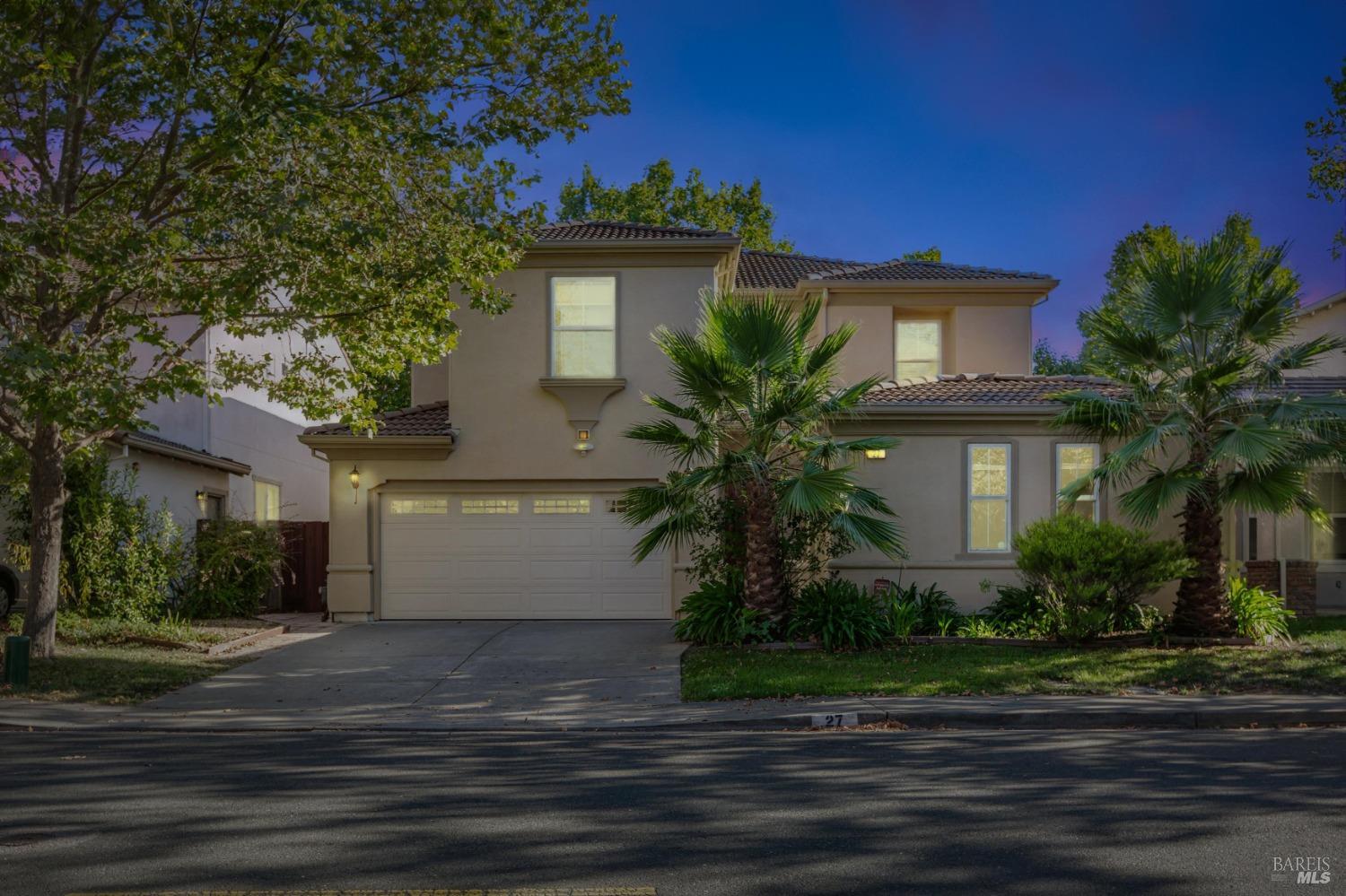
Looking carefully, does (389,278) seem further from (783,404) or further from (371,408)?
(783,404)

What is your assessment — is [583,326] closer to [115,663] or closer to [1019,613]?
[1019,613]

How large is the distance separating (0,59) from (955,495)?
14.0 metres

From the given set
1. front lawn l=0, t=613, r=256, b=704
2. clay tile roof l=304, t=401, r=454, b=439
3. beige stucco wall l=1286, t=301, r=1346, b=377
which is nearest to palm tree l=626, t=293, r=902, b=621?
clay tile roof l=304, t=401, r=454, b=439

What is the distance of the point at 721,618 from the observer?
1548cm

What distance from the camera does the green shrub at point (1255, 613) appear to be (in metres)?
15.1

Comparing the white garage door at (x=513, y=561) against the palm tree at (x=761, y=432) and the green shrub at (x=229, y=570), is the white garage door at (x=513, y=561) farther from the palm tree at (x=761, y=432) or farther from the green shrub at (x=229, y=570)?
the palm tree at (x=761, y=432)

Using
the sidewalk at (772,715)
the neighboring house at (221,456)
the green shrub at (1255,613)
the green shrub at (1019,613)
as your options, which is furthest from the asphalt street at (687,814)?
the neighboring house at (221,456)

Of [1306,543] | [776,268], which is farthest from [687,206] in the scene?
[1306,543]

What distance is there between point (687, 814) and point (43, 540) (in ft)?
34.2

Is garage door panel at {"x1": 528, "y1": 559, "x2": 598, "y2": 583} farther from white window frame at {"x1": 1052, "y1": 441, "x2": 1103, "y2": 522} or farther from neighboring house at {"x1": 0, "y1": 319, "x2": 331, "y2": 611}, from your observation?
white window frame at {"x1": 1052, "y1": 441, "x2": 1103, "y2": 522}

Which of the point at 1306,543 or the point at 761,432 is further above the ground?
the point at 761,432

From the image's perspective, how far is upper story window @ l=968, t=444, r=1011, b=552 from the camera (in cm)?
1816

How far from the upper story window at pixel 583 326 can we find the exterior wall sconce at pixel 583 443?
3.33 feet

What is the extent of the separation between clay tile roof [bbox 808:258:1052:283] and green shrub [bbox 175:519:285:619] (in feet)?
40.8
